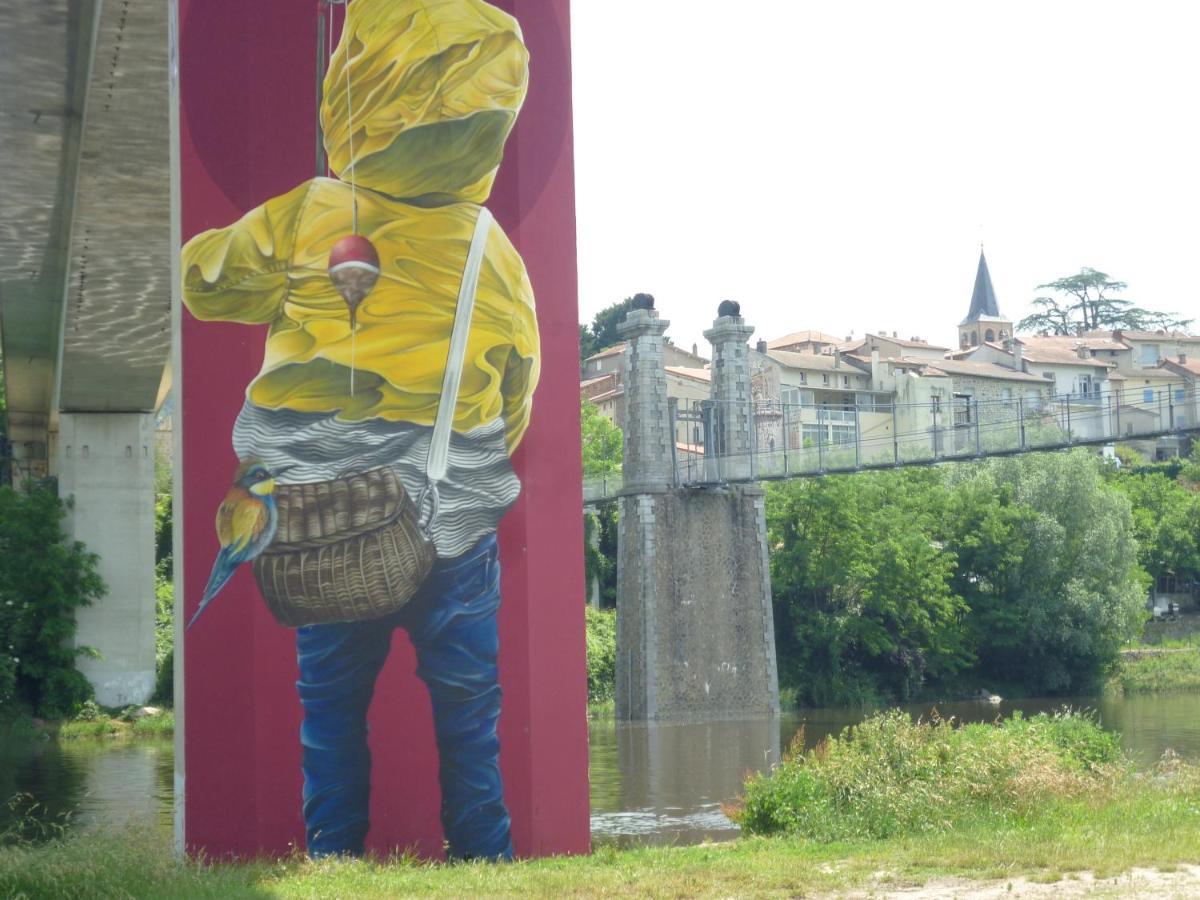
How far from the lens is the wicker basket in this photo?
9391mm

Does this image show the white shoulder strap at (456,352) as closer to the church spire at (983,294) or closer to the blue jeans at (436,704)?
the blue jeans at (436,704)

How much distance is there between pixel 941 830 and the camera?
935 centimetres

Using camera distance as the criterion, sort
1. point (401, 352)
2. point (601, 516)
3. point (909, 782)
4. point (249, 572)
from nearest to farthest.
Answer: point (249, 572) → point (401, 352) → point (909, 782) → point (601, 516)

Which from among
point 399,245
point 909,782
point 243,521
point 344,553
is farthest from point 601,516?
point 243,521

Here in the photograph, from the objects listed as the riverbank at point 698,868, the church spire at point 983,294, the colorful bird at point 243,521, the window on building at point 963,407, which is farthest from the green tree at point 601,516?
the church spire at point 983,294

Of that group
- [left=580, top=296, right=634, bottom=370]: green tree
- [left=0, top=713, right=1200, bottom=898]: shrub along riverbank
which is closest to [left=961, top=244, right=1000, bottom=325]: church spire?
[left=580, top=296, right=634, bottom=370]: green tree

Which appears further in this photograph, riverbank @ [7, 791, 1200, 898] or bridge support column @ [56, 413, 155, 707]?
bridge support column @ [56, 413, 155, 707]

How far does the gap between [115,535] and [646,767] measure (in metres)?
13.3

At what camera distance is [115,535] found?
2988 centimetres

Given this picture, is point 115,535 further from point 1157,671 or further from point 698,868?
point 1157,671

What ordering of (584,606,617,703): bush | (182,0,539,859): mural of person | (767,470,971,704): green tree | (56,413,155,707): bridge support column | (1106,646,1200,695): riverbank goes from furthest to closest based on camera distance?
(1106,646,1200,695): riverbank < (767,470,971,704): green tree < (584,606,617,703): bush < (56,413,155,707): bridge support column < (182,0,539,859): mural of person

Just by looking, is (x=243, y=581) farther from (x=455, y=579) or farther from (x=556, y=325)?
(x=556, y=325)

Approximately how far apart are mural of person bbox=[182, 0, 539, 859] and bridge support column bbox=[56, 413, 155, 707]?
848 inches

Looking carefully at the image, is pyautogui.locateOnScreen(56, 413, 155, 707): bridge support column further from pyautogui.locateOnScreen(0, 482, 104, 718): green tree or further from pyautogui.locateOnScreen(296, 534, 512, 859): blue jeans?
pyautogui.locateOnScreen(296, 534, 512, 859): blue jeans
